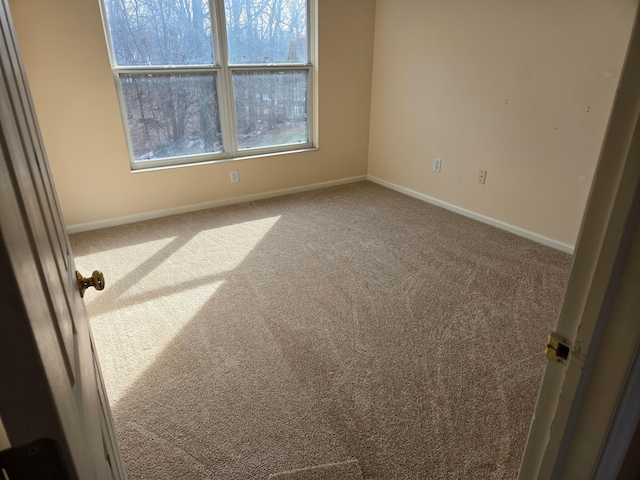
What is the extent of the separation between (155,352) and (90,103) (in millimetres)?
2055

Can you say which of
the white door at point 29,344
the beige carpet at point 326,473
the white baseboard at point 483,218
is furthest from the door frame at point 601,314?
the white baseboard at point 483,218

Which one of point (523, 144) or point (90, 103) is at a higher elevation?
point (90, 103)

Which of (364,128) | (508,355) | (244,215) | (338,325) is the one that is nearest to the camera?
(508,355)

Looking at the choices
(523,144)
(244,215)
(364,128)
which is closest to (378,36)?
(364,128)

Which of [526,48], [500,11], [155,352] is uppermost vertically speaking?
[500,11]

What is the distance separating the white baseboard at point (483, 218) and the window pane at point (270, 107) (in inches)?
40.9

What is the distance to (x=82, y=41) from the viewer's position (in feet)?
9.57

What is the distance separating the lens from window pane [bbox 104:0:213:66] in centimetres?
307

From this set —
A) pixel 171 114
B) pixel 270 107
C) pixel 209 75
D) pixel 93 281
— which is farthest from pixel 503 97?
pixel 93 281

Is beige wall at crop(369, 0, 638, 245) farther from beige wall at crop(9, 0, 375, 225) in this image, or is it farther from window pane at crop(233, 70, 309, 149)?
window pane at crop(233, 70, 309, 149)

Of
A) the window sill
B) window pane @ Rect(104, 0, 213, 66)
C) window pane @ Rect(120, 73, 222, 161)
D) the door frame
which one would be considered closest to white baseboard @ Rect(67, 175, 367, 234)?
the window sill

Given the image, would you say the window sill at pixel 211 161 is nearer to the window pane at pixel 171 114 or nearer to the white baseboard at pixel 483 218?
the window pane at pixel 171 114

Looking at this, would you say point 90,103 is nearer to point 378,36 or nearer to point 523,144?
point 378,36

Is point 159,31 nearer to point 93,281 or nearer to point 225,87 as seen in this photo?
point 225,87
